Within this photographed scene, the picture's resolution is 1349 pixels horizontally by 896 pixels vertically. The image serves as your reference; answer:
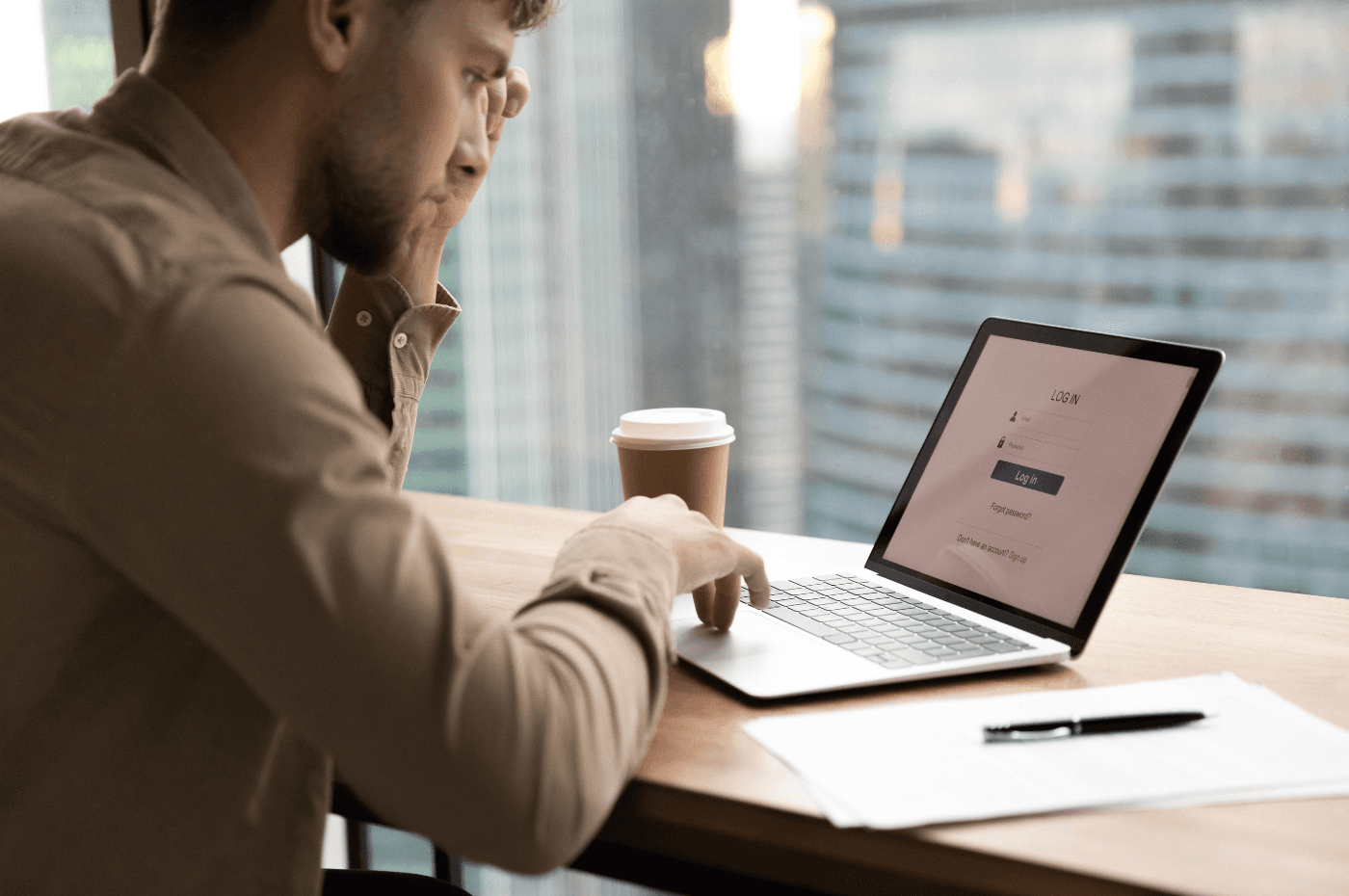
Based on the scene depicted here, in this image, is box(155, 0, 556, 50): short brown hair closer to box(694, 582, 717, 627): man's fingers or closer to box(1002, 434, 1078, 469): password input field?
box(694, 582, 717, 627): man's fingers

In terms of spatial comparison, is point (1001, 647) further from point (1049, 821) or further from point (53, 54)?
point (53, 54)

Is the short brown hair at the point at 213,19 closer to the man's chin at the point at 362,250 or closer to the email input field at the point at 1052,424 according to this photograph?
the man's chin at the point at 362,250

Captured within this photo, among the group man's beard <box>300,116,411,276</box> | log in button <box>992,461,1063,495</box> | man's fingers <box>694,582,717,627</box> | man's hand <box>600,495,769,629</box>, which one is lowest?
man's fingers <box>694,582,717,627</box>

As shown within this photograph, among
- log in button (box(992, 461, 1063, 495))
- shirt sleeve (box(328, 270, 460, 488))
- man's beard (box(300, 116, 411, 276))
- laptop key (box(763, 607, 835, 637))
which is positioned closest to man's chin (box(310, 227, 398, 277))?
man's beard (box(300, 116, 411, 276))

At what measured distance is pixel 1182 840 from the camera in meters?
0.59

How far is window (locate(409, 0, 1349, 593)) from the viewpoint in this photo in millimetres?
1356

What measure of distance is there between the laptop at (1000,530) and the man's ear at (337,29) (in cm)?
50

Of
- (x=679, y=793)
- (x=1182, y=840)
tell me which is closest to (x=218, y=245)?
(x=679, y=793)

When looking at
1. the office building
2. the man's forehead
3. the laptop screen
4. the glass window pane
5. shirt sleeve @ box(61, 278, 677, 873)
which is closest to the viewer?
shirt sleeve @ box(61, 278, 677, 873)

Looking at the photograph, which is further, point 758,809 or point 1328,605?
point 1328,605

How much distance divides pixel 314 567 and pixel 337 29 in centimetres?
40

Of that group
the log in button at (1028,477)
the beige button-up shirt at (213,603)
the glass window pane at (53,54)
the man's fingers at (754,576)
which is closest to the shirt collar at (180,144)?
the beige button-up shirt at (213,603)

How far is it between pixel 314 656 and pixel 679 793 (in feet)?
0.83

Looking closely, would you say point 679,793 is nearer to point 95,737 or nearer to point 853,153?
point 95,737
